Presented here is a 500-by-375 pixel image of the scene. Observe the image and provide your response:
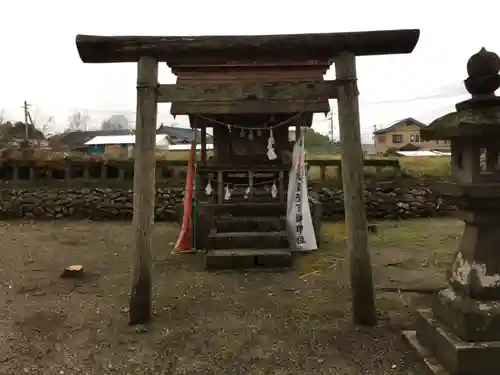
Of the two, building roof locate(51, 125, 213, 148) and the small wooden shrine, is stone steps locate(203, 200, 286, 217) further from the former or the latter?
building roof locate(51, 125, 213, 148)

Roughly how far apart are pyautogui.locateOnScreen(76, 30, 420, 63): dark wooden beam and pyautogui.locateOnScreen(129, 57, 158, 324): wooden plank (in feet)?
0.74

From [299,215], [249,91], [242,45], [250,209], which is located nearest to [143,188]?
[249,91]

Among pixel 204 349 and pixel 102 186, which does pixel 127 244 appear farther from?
pixel 204 349

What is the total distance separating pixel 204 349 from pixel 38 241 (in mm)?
8728

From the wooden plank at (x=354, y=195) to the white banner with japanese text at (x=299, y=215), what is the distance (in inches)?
173

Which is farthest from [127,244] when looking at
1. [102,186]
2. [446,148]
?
[446,148]

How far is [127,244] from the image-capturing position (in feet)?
36.9

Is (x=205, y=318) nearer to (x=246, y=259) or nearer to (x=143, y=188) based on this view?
(x=143, y=188)

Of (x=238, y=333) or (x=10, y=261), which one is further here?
(x=10, y=261)

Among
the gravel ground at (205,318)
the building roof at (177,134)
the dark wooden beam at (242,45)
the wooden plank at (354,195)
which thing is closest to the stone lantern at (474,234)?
the gravel ground at (205,318)

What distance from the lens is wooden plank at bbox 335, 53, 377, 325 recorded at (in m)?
5.11

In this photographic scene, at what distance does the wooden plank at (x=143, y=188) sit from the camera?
5.21 m

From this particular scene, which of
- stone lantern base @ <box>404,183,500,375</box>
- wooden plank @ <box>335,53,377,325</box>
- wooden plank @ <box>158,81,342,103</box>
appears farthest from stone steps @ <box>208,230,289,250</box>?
stone lantern base @ <box>404,183,500,375</box>

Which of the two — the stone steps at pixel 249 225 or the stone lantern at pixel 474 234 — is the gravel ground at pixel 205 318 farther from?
the stone steps at pixel 249 225
